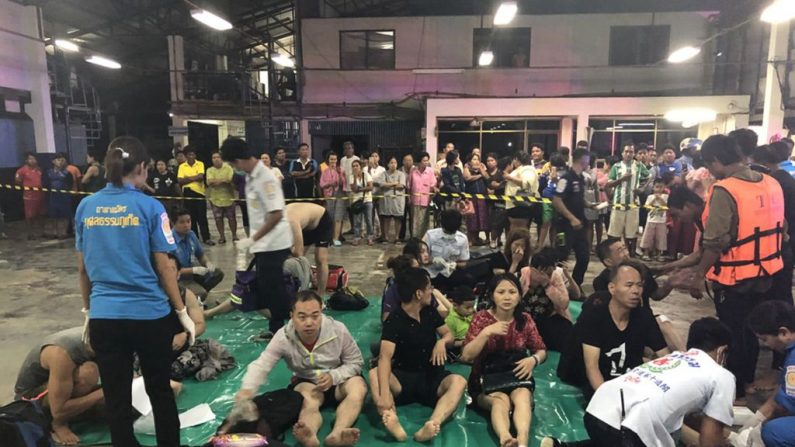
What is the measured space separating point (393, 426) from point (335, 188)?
6.63 meters

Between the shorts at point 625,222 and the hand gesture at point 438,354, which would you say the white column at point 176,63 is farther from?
the hand gesture at point 438,354

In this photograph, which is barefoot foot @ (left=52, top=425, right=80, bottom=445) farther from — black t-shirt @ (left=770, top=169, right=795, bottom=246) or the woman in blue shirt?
black t-shirt @ (left=770, top=169, right=795, bottom=246)

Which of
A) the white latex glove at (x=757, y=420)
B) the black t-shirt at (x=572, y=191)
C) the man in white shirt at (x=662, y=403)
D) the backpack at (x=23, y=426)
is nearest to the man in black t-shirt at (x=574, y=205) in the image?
the black t-shirt at (x=572, y=191)

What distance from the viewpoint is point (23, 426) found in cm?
241

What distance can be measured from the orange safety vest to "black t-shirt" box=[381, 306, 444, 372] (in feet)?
5.99

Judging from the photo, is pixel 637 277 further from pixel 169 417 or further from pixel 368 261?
pixel 368 261

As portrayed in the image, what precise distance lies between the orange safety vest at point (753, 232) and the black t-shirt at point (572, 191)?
2.18 m

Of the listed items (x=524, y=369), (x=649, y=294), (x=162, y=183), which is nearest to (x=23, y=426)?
(x=524, y=369)

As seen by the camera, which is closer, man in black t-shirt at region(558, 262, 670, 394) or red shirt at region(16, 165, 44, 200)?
man in black t-shirt at region(558, 262, 670, 394)

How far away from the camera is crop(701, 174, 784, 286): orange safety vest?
309 cm

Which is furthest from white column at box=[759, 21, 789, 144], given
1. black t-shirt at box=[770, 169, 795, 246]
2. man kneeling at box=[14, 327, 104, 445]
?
man kneeling at box=[14, 327, 104, 445]

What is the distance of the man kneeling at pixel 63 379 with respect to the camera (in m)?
2.87

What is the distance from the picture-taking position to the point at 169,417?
2.61 m

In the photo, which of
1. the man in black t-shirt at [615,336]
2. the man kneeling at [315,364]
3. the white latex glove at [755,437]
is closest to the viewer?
the white latex glove at [755,437]
